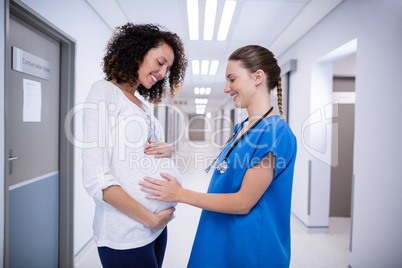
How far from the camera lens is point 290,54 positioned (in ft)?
12.3

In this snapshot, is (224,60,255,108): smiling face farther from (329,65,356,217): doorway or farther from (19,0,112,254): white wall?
(329,65,356,217): doorway

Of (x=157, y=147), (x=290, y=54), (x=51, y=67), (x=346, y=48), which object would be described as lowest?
(x=157, y=147)

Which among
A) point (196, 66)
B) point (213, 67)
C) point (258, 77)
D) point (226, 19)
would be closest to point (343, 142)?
point (226, 19)

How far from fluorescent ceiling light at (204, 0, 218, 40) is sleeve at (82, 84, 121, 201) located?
1910mm

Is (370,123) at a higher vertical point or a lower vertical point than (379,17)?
lower

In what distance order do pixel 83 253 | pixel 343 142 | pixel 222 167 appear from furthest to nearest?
pixel 343 142, pixel 83 253, pixel 222 167

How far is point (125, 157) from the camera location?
87 centimetres

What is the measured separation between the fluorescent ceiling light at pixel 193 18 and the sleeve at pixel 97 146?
6.30ft

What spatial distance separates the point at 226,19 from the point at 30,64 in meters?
1.94

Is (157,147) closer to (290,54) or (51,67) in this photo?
(51,67)

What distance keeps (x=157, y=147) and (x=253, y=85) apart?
43 centimetres

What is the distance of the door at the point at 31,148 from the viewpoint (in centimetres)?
154

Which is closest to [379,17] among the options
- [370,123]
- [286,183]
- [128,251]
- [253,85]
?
[370,123]

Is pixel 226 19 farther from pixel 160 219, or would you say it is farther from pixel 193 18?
pixel 160 219
